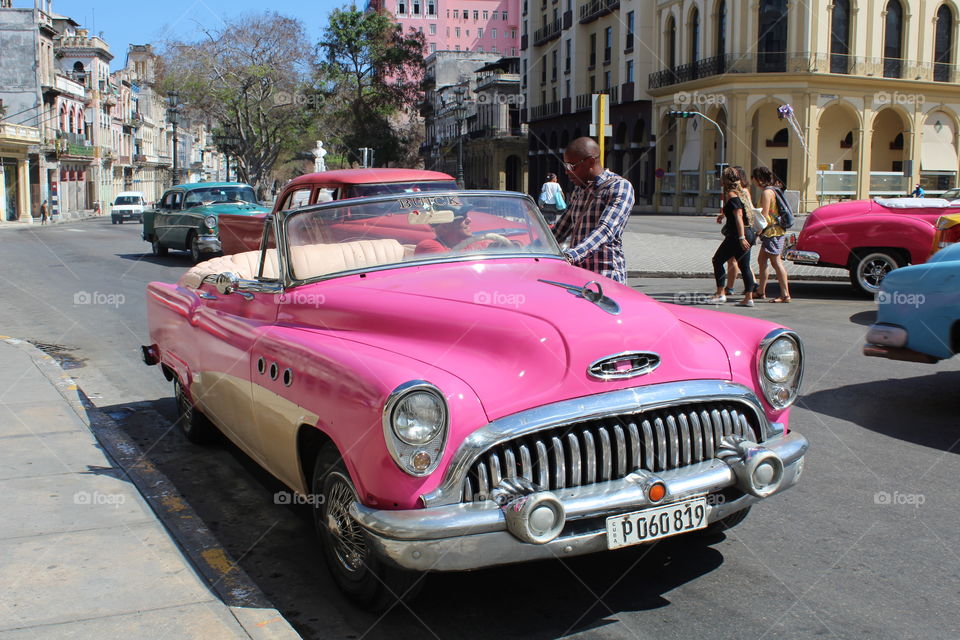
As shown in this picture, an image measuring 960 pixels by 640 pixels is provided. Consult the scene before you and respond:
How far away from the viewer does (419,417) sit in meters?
3.33

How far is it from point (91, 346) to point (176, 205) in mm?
11761

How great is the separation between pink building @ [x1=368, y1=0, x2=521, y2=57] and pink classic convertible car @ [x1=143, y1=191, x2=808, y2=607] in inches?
4665

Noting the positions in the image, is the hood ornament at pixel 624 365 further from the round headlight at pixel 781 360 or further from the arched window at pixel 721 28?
the arched window at pixel 721 28

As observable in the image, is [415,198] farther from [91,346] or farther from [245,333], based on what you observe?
[91,346]

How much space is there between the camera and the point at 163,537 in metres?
4.27

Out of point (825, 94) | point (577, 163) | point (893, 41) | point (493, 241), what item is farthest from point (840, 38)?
point (493, 241)

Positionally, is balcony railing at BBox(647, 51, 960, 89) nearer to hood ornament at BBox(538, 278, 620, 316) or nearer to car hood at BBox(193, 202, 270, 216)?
car hood at BBox(193, 202, 270, 216)

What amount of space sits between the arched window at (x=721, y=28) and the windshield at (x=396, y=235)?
43.8 meters

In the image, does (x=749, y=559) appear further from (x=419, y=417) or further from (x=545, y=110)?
(x=545, y=110)

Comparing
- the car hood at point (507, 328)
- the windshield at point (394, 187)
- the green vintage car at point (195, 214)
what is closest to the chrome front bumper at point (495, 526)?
the car hood at point (507, 328)

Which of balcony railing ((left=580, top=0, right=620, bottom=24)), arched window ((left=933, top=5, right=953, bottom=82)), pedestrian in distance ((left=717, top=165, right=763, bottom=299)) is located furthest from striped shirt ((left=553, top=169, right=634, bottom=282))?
balcony railing ((left=580, top=0, right=620, bottom=24))

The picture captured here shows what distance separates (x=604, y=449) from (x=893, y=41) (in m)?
47.9

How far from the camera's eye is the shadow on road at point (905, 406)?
619 cm

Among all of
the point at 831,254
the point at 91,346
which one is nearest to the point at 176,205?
the point at 91,346
